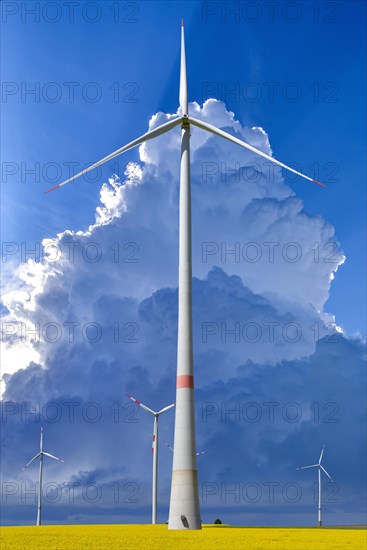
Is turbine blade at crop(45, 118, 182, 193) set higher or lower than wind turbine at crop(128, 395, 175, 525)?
higher

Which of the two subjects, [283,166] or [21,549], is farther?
[283,166]

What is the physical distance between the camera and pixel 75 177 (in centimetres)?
7125

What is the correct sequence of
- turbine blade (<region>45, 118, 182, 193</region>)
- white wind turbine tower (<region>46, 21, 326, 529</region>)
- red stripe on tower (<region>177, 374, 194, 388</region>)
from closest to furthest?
1. white wind turbine tower (<region>46, 21, 326, 529</region>)
2. red stripe on tower (<region>177, 374, 194, 388</region>)
3. turbine blade (<region>45, 118, 182, 193</region>)

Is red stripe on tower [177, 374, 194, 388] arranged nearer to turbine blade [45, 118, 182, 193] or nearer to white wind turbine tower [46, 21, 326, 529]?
white wind turbine tower [46, 21, 326, 529]

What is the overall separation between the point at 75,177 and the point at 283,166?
21314mm

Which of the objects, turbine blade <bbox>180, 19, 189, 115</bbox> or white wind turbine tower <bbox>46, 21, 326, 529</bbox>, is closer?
white wind turbine tower <bbox>46, 21, 326, 529</bbox>

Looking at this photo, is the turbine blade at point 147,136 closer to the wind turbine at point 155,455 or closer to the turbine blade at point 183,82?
the turbine blade at point 183,82

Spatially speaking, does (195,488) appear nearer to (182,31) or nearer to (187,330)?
(187,330)

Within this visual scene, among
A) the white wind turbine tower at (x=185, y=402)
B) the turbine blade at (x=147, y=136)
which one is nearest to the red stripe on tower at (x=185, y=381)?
the white wind turbine tower at (x=185, y=402)

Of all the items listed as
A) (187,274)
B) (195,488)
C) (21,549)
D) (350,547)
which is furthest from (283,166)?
(21,549)

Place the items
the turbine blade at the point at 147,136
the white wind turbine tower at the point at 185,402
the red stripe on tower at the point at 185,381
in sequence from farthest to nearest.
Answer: the turbine blade at the point at 147,136, the red stripe on tower at the point at 185,381, the white wind turbine tower at the point at 185,402

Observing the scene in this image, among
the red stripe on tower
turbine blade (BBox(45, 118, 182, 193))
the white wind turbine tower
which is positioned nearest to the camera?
the white wind turbine tower

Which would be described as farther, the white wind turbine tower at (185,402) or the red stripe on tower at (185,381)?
the red stripe on tower at (185,381)

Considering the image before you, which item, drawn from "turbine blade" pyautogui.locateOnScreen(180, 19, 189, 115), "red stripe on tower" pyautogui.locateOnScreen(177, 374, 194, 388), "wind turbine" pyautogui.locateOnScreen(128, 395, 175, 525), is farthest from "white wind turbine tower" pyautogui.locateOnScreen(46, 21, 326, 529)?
"wind turbine" pyautogui.locateOnScreen(128, 395, 175, 525)
